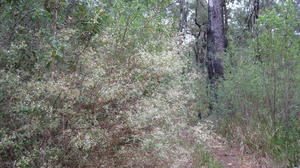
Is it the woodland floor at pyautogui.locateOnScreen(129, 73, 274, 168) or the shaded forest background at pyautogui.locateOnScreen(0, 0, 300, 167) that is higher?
the shaded forest background at pyautogui.locateOnScreen(0, 0, 300, 167)

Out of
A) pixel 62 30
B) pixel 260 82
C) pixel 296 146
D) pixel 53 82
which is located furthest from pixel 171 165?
pixel 260 82

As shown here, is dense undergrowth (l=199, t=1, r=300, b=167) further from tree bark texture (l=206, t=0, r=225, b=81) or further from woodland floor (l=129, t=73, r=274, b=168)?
tree bark texture (l=206, t=0, r=225, b=81)

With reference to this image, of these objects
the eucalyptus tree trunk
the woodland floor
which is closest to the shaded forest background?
the woodland floor

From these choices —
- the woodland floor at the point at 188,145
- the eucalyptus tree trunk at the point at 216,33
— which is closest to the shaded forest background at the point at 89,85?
the woodland floor at the point at 188,145

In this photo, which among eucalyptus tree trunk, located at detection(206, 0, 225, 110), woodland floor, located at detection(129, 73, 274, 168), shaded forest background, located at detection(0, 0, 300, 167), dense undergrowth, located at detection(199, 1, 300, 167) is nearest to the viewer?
shaded forest background, located at detection(0, 0, 300, 167)

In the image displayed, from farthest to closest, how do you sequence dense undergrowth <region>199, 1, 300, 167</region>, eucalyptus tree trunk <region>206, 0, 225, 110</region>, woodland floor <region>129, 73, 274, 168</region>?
eucalyptus tree trunk <region>206, 0, 225, 110</region>, dense undergrowth <region>199, 1, 300, 167</region>, woodland floor <region>129, 73, 274, 168</region>

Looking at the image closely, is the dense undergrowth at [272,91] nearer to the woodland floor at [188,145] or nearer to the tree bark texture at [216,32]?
the woodland floor at [188,145]

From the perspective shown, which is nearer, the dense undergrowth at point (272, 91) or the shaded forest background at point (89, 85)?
the shaded forest background at point (89, 85)

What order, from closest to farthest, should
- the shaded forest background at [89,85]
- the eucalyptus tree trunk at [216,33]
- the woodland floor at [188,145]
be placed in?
1. the shaded forest background at [89,85]
2. the woodland floor at [188,145]
3. the eucalyptus tree trunk at [216,33]

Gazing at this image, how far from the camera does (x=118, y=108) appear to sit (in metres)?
3.70

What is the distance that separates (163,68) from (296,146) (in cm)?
297

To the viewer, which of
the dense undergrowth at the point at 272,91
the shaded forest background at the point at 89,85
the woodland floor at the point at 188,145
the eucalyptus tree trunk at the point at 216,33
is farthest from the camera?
the eucalyptus tree trunk at the point at 216,33

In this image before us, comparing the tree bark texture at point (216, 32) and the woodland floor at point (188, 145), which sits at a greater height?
the tree bark texture at point (216, 32)

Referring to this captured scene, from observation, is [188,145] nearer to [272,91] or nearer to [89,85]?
[89,85]
